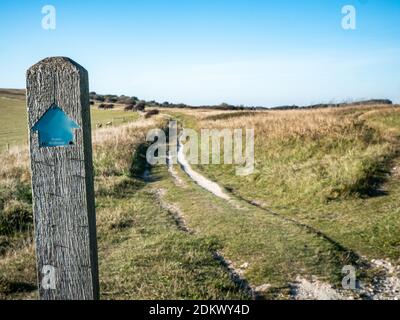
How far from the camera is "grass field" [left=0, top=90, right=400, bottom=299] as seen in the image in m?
5.57

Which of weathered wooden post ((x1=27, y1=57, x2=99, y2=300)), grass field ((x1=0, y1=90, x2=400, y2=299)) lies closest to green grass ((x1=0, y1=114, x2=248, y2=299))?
grass field ((x1=0, y1=90, x2=400, y2=299))

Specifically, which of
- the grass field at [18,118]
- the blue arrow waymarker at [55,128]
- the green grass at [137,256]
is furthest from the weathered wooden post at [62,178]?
the grass field at [18,118]

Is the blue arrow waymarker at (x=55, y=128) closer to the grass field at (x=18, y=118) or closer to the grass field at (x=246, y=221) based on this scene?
the grass field at (x=246, y=221)

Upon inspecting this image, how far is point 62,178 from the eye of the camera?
302 centimetres

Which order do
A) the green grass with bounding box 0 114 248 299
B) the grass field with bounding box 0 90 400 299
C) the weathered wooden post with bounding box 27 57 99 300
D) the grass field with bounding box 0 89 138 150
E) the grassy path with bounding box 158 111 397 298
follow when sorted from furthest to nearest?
the grass field with bounding box 0 89 138 150 → the grassy path with bounding box 158 111 397 298 → the grass field with bounding box 0 90 400 299 → the green grass with bounding box 0 114 248 299 → the weathered wooden post with bounding box 27 57 99 300

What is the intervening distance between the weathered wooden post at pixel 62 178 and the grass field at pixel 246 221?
197 cm

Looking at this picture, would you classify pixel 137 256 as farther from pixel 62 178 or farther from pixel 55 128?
pixel 55 128

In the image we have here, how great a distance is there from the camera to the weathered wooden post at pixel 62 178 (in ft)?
9.62

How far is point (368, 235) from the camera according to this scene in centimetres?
720

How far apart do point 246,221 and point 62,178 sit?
5959 millimetres

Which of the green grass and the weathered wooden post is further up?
the weathered wooden post

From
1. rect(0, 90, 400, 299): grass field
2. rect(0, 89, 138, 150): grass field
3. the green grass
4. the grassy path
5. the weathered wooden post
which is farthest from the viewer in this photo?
rect(0, 89, 138, 150): grass field

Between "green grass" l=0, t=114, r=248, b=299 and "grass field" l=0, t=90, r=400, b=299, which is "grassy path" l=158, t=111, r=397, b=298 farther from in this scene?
"green grass" l=0, t=114, r=248, b=299

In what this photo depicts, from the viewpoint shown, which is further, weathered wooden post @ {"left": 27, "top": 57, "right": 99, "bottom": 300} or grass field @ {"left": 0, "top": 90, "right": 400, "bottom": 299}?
grass field @ {"left": 0, "top": 90, "right": 400, "bottom": 299}
